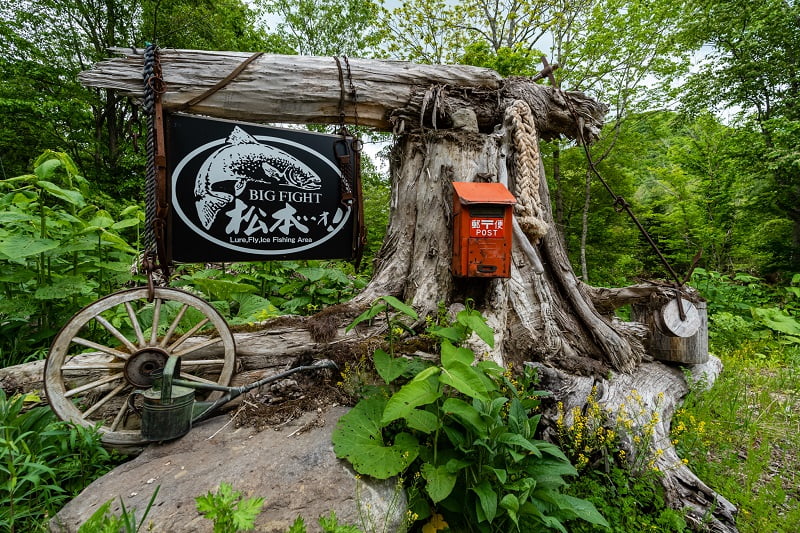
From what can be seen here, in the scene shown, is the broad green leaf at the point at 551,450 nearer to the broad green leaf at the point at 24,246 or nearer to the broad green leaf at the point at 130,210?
the broad green leaf at the point at 24,246

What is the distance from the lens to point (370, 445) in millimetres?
1648

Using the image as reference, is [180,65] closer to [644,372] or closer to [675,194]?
[644,372]

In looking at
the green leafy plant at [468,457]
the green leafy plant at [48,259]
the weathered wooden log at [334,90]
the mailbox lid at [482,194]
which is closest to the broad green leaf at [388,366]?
the green leafy plant at [468,457]

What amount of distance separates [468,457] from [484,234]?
1.33 metres

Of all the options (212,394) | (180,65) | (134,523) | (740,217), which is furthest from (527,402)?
(740,217)

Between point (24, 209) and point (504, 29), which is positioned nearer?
point (24, 209)

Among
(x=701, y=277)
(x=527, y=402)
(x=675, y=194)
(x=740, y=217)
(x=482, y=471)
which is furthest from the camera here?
(x=675, y=194)

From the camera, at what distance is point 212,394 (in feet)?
7.24

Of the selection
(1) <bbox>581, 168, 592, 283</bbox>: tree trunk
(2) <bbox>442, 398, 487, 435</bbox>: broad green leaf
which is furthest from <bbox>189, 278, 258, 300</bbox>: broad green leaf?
(1) <bbox>581, 168, 592, 283</bbox>: tree trunk

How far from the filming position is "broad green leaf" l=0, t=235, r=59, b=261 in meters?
2.04

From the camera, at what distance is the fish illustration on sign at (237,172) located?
2393 mm

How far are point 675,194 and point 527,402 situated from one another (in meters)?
11.0

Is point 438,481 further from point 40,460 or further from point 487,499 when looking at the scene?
point 40,460

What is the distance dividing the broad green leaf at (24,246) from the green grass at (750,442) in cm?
375
